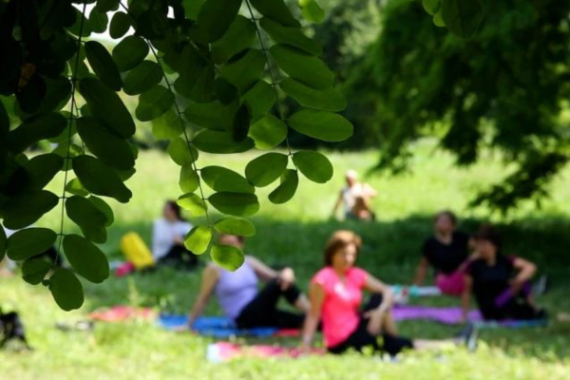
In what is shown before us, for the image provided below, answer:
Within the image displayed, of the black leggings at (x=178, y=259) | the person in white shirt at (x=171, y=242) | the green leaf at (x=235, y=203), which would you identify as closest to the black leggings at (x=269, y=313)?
the person in white shirt at (x=171, y=242)

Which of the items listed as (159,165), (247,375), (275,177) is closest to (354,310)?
(247,375)

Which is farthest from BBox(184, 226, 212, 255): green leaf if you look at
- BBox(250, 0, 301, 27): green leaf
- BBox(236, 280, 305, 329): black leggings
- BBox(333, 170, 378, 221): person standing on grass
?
BBox(333, 170, 378, 221): person standing on grass

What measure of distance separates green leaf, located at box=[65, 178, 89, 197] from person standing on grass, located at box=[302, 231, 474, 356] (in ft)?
22.7

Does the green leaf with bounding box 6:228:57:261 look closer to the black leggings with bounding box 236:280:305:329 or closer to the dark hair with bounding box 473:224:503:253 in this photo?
the black leggings with bounding box 236:280:305:329

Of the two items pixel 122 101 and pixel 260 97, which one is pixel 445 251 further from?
pixel 122 101

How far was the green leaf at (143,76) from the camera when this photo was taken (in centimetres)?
174

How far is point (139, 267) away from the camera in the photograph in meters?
13.6

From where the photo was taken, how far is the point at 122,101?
5.40ft

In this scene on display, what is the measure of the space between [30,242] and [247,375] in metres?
6.07

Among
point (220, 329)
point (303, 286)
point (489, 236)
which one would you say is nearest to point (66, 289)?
point (220, 329)

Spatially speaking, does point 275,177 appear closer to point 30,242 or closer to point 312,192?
point 30,242

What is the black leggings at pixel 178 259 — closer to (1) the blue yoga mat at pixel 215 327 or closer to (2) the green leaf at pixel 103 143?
(1) the blue yoga mat at pixel 215 327

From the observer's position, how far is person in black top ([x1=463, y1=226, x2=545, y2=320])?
10328 millimetres

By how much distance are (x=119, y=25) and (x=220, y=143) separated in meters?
0.25
